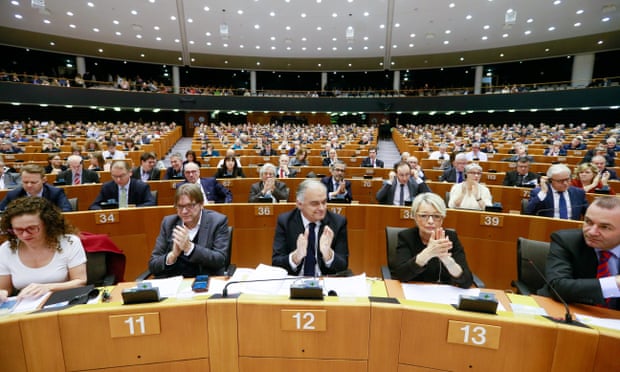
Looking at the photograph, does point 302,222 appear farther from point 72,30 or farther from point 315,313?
point 72,30

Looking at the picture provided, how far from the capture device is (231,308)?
1284 mm

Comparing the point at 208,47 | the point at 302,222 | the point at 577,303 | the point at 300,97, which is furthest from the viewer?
the point at 300,97

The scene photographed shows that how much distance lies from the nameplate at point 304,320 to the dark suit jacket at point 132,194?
3.63 metres

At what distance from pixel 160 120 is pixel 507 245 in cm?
2571

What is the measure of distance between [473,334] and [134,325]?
137cm

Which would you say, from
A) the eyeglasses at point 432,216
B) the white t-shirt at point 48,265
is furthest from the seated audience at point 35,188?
the eyeglasses at point 432,216

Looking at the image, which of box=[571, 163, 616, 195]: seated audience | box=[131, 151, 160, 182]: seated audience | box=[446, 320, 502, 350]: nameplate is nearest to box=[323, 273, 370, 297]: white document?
box=[446, 320, 502, 350]: nameplate

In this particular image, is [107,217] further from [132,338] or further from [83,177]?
[132,338]

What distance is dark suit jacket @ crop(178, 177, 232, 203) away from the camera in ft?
15.7

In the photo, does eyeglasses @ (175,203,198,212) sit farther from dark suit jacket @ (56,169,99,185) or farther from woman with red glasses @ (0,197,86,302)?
dark suit jacket @ (56,169,99,185)

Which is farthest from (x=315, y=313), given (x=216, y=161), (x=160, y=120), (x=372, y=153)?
(x=160, y=120)

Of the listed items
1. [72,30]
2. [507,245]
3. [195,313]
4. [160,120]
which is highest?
[72,30]

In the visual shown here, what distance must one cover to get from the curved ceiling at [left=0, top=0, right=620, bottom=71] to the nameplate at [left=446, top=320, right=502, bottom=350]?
14579 millimetres

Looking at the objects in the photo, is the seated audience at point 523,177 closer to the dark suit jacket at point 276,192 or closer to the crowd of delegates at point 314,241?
the crowd of delegates at point 314,241
